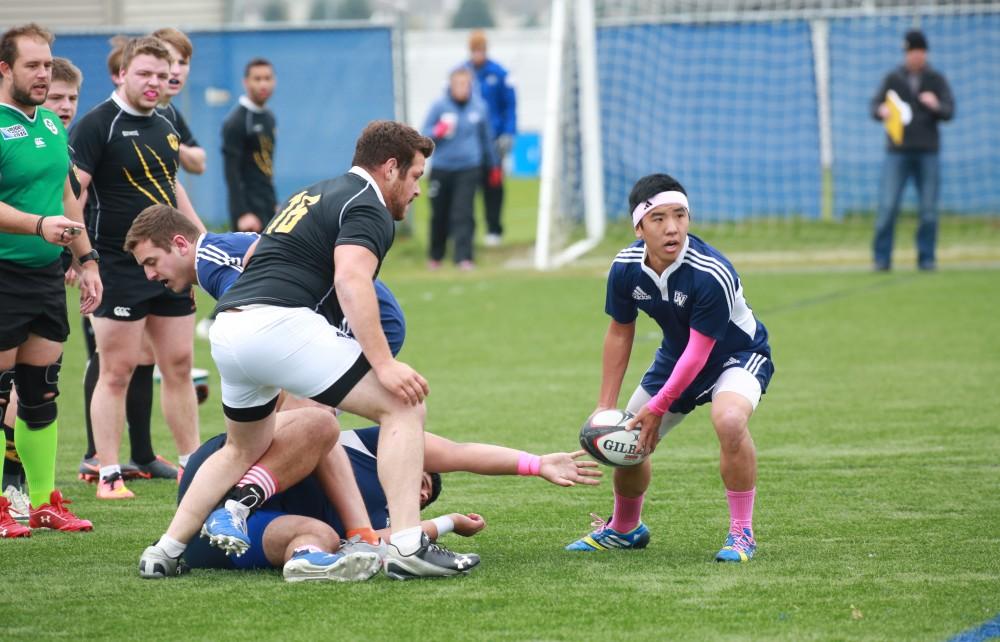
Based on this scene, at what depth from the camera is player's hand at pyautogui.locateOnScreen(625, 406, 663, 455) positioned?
5262 millimetres

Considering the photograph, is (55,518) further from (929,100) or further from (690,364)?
(929,100)

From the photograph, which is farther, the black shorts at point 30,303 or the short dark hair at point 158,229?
the black shorts at point 30,303

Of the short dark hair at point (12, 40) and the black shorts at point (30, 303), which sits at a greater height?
the short dark hair at point (12, 40)

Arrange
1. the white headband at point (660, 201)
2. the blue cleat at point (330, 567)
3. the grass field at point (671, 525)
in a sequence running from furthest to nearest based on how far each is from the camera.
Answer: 1. the white headband at point (660, 201)
2. the blue cleat at point (330, 567)
3. the grass field at point (671, 525)

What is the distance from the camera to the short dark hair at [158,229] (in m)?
5.27

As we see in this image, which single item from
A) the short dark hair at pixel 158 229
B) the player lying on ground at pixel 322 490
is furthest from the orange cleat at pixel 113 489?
the short dark hair at pixel 158 229

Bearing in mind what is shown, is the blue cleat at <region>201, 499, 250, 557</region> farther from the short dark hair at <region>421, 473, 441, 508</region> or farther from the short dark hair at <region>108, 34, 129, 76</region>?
the short dark hair at <region>108, 34, 129, 76</region>

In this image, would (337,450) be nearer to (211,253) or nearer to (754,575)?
(211,253)

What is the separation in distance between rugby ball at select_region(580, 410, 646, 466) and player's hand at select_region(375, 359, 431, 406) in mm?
861

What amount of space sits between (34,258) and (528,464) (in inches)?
89.8

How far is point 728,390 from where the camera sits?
5289 millimetres

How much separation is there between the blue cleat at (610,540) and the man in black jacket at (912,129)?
10.2 metres

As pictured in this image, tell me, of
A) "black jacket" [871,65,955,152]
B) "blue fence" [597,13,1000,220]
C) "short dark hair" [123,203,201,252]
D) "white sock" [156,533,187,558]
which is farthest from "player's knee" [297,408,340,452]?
"blue fence" [597,13,1000,220]

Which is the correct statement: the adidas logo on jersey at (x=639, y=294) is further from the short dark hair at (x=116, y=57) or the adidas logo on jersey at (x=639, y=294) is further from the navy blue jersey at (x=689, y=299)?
the short dark hair at (x=116, y=57)
